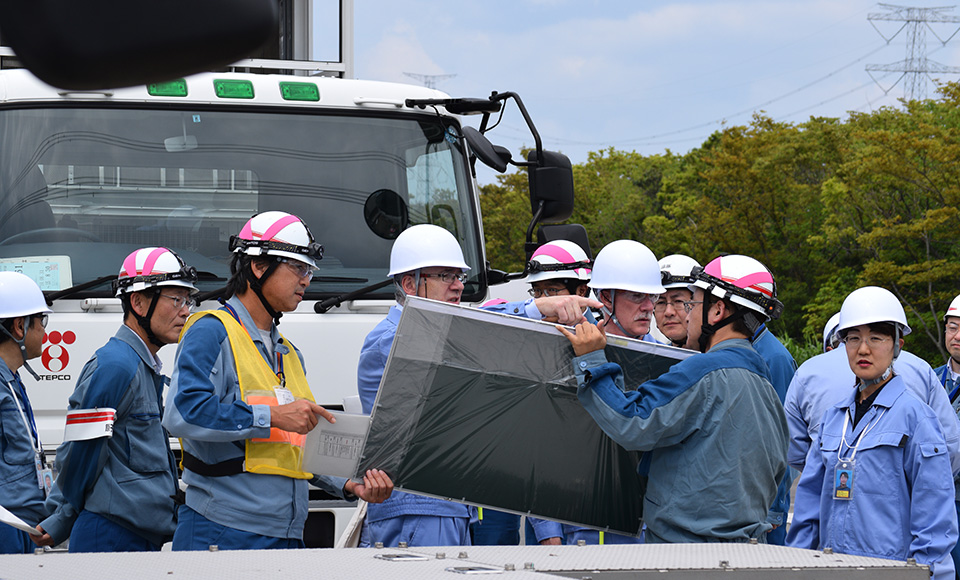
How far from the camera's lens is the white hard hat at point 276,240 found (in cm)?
401

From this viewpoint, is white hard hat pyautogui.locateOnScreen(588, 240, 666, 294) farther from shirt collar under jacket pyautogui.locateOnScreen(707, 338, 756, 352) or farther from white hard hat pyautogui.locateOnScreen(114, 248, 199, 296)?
white hard hat pyautogui.locateOnScreen(114, 248, 199, 296)

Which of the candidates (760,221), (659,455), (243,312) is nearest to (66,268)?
(243,312)

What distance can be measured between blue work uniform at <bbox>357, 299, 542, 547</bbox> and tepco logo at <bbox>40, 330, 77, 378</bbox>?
5.46ft

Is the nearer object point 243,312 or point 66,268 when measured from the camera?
point 243,312

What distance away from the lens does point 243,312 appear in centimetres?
398

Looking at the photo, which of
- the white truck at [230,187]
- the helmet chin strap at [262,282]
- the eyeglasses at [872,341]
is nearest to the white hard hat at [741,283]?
the eyeglasses at [872,341]

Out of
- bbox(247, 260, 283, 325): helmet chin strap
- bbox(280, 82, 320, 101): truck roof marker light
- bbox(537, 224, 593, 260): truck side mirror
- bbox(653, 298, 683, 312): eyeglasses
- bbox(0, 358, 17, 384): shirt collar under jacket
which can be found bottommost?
bbox(0, 358, 17, 384): shirt collar under jacket

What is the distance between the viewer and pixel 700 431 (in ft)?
12.0

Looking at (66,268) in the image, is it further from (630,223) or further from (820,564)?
(630,223)

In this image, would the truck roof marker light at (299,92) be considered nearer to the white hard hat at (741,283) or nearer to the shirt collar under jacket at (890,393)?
the white hard hat at (741,283)

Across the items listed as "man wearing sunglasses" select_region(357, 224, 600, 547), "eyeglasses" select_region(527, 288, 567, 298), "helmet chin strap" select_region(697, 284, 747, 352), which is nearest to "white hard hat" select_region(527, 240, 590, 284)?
"eyeglasses" select_region(527, 288, 567, 298)

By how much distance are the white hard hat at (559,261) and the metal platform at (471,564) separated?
310 cm

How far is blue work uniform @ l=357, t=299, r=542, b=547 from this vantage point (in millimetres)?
4336

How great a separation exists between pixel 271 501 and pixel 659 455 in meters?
1.38
